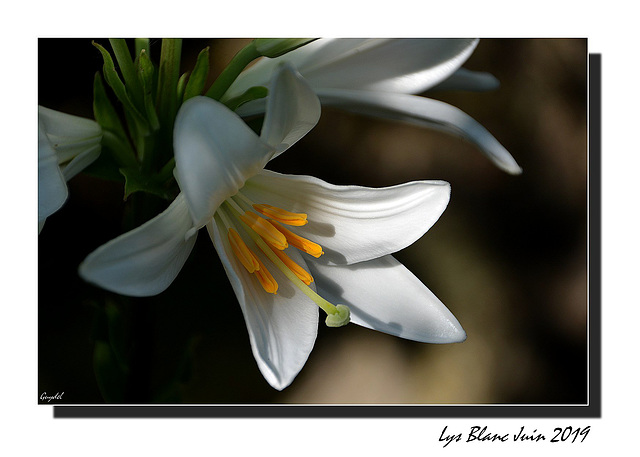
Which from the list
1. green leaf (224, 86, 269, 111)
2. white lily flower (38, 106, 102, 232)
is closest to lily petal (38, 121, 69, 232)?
white lily flower (38, 106, 102, 232)

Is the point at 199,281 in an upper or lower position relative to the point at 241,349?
upper

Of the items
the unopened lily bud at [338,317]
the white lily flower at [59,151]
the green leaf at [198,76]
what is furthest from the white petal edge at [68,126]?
the unopened lily bud at [338,317]

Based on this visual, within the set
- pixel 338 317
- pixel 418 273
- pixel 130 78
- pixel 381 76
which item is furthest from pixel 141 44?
pixel 418 273

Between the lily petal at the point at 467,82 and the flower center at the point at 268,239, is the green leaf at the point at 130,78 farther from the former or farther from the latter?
the lily petal at the point at 467,82
